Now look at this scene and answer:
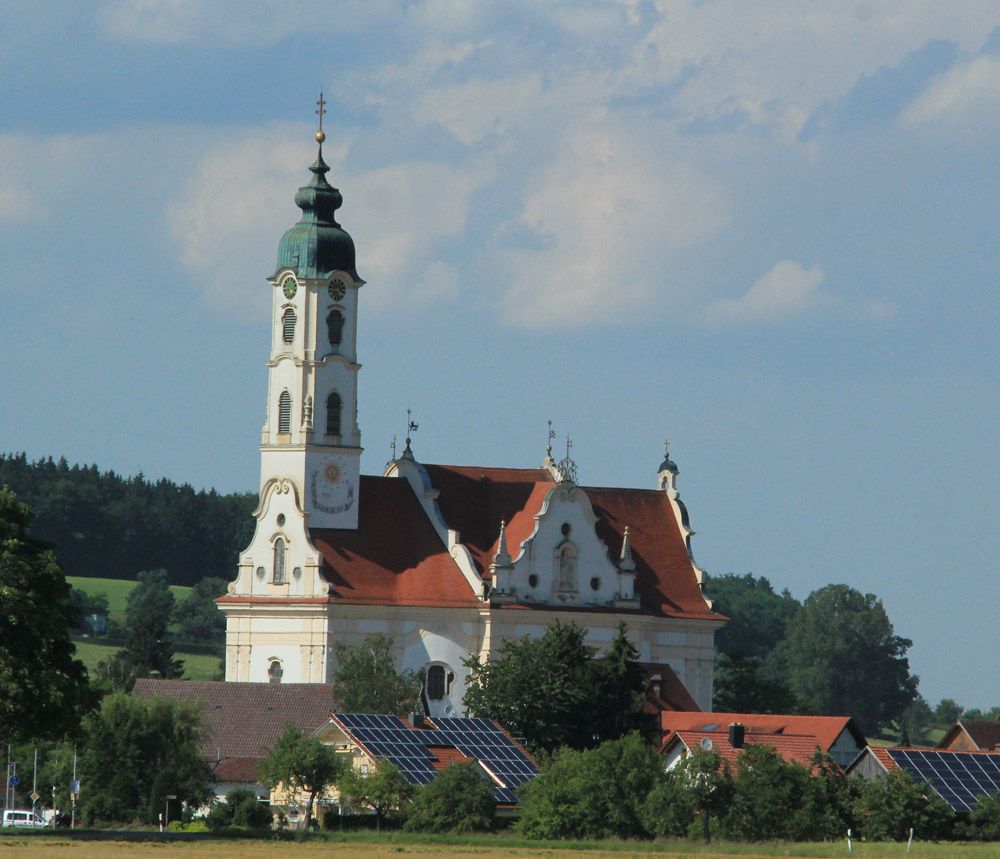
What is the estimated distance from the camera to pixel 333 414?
98.1 metres

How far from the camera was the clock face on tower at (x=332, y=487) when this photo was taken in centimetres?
9688

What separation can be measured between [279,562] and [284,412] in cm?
591

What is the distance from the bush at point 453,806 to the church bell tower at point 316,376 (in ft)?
85.8

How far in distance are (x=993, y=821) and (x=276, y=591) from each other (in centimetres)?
3224

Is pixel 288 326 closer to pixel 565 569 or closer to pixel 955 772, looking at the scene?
pixel 565 569

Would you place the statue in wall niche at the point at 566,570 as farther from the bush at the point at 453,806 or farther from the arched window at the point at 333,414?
the bush at the point at 453,806

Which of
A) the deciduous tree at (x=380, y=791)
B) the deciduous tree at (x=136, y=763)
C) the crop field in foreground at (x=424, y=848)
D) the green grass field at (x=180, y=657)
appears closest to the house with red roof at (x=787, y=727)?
the deciduous tree at (x=380, y=791)

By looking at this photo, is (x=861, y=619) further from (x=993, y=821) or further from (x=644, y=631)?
(x=993, y=821)

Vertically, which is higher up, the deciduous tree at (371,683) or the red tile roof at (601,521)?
the red tile roof at (601,521)

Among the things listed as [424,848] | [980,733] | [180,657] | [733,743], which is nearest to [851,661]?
[180,657]

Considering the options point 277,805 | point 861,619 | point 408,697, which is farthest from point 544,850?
point 861,619

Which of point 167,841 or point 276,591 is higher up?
point 276,591

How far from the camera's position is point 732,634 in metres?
199

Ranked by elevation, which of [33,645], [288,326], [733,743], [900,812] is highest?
[288,326]
